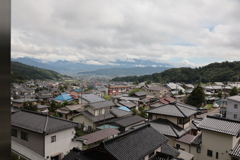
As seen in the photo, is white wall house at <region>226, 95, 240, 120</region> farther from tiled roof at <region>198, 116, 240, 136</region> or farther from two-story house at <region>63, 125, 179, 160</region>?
two-story house at <region>63, 125, 179, 160</region>

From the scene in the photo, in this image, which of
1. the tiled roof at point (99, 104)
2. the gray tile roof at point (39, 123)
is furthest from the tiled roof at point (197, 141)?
the tiled roof at point (99, 104)

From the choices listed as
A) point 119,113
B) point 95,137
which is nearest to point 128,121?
point 119,113

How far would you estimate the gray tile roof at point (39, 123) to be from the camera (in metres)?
10.2

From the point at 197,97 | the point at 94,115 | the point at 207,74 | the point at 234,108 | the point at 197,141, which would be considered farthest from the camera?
the point at 207,74

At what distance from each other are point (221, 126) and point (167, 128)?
12.8 ft

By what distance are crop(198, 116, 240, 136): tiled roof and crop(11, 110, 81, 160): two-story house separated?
908 cm

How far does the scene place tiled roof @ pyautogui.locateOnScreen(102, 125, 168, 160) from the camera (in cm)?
668

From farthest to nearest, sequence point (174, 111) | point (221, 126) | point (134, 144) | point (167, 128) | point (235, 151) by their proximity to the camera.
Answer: point (174, 111)
point (167, 128)
point (221, 126)
point (235, 151)
point (134, 144)

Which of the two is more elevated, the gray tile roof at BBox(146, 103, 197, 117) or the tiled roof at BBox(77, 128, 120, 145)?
the gray tile roof at BBox(146, 103, 197, 117)

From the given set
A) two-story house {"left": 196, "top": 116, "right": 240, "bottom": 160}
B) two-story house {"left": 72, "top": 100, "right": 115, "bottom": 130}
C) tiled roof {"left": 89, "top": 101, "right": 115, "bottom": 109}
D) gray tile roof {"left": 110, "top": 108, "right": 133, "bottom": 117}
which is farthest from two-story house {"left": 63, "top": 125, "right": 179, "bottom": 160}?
gray tile roof {"left": 110, "top": 108, "right": 133, "bottom": 117}

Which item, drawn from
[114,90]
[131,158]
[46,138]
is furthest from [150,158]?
[114,90]

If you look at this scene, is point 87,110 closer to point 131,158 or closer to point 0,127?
point 131,158

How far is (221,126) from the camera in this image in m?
11.0

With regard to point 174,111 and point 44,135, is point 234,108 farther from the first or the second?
point 44,135
